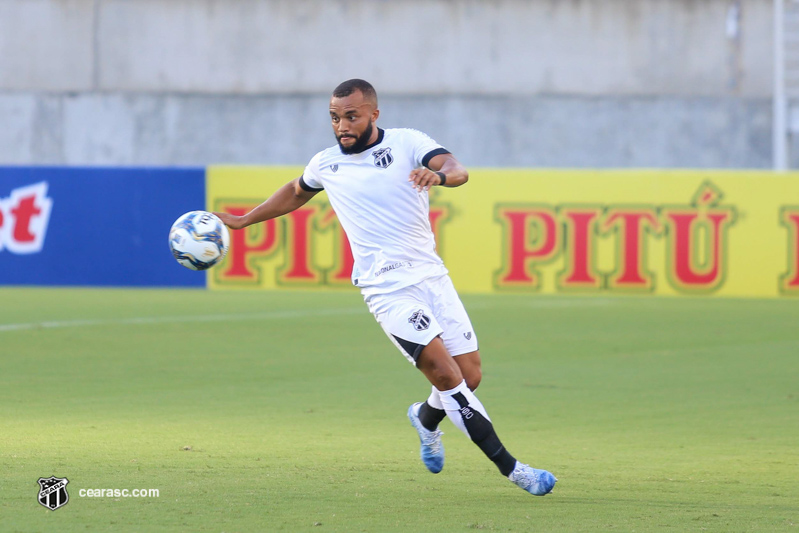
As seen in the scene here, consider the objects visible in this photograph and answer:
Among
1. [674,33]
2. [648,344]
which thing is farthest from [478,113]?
[648,344]

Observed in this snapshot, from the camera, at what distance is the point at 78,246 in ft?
59.8

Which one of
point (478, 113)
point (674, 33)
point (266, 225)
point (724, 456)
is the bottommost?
point (724, 456)

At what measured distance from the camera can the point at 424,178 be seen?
6.14 meters

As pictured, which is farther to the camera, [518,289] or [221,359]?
[518,289]

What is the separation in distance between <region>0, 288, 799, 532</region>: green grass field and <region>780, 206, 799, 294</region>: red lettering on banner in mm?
1244

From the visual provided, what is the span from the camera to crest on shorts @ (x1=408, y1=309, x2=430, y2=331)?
6438 mm

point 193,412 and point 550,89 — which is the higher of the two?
point 550,89

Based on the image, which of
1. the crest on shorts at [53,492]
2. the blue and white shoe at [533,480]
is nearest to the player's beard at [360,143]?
the blue and white shoe at [533,480]

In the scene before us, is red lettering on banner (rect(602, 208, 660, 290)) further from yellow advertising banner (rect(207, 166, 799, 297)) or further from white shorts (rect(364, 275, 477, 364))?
white shorts (rect(364, 275, 477, 364))

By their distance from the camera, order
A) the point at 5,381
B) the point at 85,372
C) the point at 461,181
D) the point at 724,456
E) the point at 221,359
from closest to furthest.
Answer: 1. the point at 461,181
2. the point at 724,456
3. the point at 5,381
4. the point at 85,372
5. the point at 221,359

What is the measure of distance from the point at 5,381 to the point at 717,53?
17.8 m

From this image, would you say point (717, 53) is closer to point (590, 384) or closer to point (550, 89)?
point (550, 89)

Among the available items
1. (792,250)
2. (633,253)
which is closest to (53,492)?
(633,253)

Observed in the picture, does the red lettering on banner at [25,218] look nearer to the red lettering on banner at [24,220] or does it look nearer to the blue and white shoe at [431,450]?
the red lettering on banner at [24,220]
